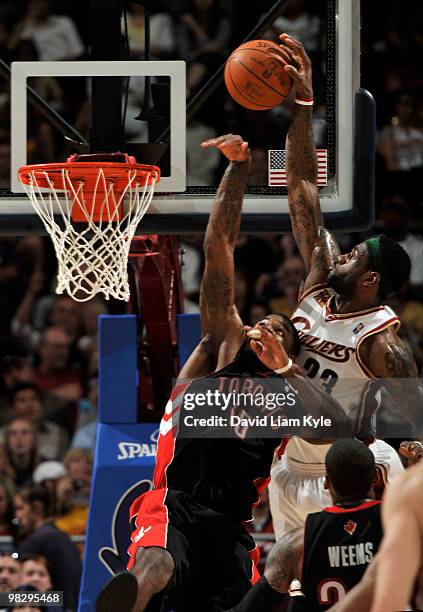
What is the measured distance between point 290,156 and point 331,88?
43cm

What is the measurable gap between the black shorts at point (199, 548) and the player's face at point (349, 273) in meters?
1.11

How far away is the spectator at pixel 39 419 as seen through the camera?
8602 mm

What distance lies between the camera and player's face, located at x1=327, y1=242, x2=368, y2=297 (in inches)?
218

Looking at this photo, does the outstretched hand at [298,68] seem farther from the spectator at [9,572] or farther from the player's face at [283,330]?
the spectator at [9,572]

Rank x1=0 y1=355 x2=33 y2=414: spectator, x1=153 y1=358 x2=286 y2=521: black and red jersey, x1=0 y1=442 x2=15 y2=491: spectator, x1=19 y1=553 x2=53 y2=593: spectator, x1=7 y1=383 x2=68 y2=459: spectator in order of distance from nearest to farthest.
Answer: x1=153 y1=358 x2=286 y2=521: black and red jersey → x1=19 y1=553 x2=53 y2=593: spectator → x1=0 y1=442 x2=15 y2=491: spectator → x1=7 y1=383 x2=68 y2=459: spectator → x1=0 y1=355 x2=33 y2=414: spectator

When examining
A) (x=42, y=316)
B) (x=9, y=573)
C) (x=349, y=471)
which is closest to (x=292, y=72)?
(x=349, y=471)

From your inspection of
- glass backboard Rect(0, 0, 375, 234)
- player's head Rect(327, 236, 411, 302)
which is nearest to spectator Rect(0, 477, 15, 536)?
glass backboard Rect(0, 0, 375, 234)

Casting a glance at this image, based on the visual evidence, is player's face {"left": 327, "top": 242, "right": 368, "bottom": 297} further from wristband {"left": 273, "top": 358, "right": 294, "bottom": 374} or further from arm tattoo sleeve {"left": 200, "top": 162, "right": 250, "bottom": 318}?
wristband {"left": 273, "top": 358, "right": 294, "bottom": 374}

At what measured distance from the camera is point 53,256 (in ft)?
30.7

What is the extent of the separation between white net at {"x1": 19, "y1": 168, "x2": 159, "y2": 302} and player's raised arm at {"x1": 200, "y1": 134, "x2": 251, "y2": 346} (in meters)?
0.34

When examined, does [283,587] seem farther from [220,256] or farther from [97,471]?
[97,471]

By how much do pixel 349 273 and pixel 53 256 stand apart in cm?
419

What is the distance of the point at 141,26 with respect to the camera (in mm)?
7574

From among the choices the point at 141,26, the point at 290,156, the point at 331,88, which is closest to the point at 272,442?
the point at 290,156
